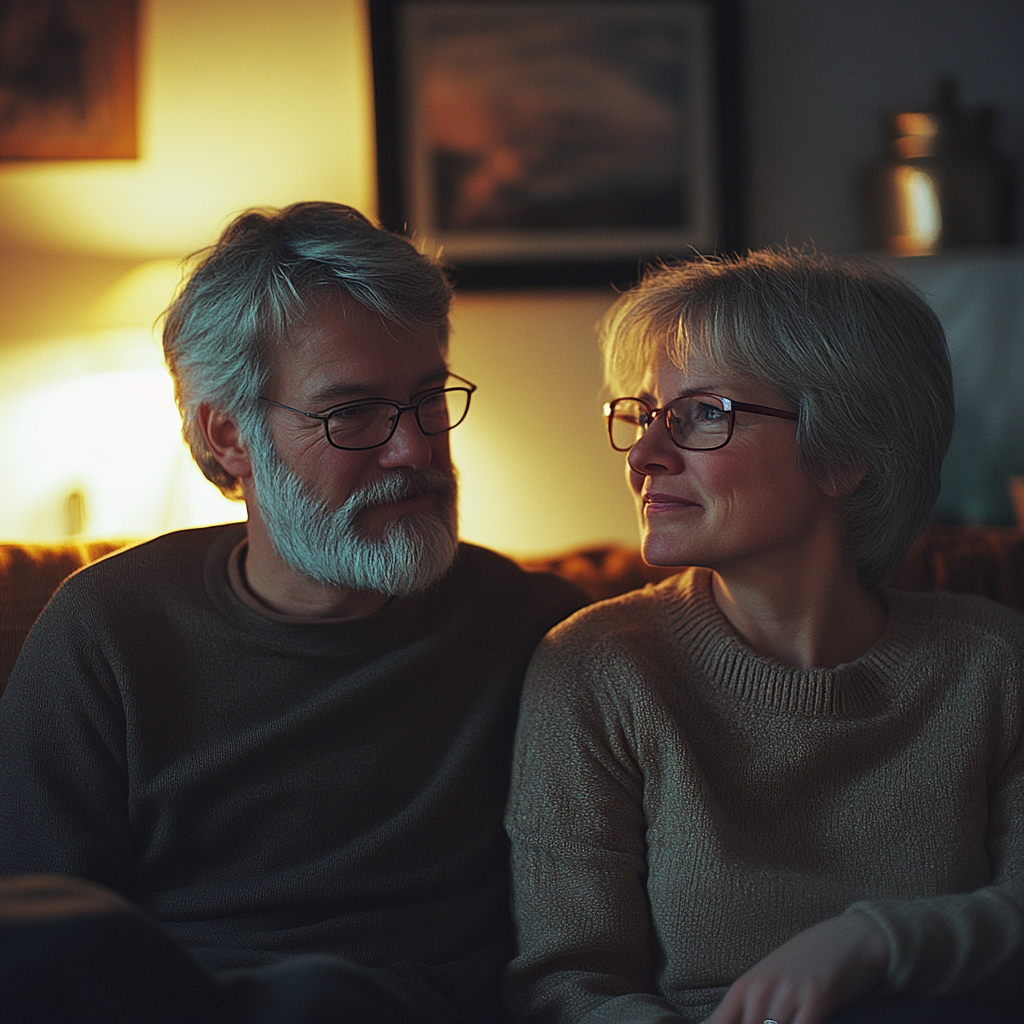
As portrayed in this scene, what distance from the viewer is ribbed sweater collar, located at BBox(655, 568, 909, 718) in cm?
127

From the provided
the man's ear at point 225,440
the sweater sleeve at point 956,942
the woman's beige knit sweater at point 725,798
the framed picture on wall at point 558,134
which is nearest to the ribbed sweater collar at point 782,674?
the woman's beige knit sweater at point 725,798

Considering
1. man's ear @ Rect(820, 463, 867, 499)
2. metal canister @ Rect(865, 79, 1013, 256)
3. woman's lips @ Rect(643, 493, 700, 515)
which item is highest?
metal canister @ Rect(865, 79, 1013, 256)

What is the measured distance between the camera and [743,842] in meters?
1.23

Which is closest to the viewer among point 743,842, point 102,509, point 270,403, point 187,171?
point 743,842

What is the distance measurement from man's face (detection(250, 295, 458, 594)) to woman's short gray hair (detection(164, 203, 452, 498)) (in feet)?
0.08

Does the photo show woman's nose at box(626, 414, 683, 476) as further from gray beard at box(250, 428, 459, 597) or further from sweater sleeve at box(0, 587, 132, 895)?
sweater sleeve at box(0, 587, 132, 895)

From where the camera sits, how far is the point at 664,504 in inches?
51.0

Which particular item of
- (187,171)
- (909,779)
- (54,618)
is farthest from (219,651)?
(187,171)

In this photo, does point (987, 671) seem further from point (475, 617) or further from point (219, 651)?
point (219, 651)

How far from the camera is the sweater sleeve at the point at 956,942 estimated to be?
104cm

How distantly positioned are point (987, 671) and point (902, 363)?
0.40 meters

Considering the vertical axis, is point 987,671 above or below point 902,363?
below

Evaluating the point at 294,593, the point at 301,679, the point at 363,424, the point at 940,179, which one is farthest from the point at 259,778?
the point at 940,179

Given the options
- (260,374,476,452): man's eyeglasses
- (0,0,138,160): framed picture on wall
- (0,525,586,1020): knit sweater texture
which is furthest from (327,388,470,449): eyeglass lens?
(0,0,138,160): framed picture on wall
